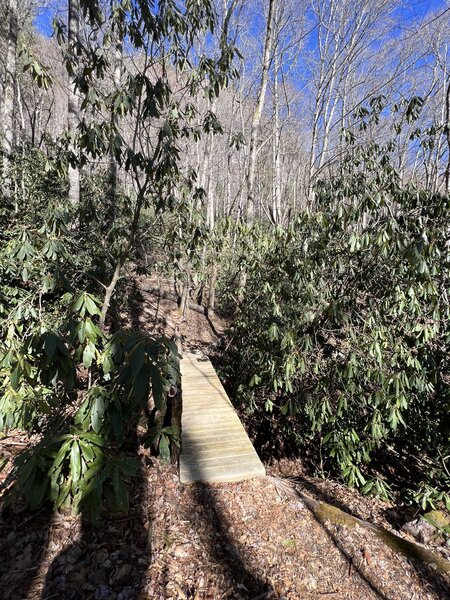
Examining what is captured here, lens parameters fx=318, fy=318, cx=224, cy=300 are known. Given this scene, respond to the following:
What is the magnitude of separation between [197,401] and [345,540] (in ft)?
7.94

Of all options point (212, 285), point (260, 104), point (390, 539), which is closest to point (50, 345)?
point (390, 539)

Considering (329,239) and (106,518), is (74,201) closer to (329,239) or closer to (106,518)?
(329,239)

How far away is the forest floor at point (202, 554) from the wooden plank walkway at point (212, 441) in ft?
0.43

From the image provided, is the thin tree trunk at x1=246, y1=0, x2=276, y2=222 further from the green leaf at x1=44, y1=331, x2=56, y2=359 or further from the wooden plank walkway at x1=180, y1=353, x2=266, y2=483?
the green leaf at x1=44, y1=331, x2=56, y2=359

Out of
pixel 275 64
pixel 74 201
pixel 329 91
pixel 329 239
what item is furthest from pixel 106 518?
pixel 275 64

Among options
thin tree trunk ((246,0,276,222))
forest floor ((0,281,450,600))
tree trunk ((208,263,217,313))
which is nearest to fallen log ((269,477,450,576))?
forest floor ((0,281,450,600))

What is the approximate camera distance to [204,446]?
345 cm

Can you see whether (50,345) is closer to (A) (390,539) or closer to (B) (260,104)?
(A) (390,539)

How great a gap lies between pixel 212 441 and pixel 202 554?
131 cm

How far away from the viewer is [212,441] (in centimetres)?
355

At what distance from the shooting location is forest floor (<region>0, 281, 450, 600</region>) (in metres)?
1.99

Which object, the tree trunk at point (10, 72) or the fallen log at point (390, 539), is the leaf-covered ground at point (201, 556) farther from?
the tree trunk at point (10, 72)

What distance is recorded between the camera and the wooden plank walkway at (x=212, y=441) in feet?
10.1

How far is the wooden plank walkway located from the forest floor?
132 millimetres
